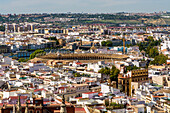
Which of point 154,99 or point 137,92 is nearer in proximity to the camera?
point 154,99

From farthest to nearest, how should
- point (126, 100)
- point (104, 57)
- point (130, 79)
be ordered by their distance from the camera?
point (104, 57), point (130, 79), point (126, 100)

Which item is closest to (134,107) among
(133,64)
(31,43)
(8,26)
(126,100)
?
(126,100)

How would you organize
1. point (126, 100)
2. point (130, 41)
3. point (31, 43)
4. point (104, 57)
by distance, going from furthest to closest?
point (130, 41), point (31, 43), point (104, 57), point (126, 100)

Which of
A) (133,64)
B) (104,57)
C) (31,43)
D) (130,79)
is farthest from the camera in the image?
(31,43)

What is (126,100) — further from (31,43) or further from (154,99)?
(31,43)

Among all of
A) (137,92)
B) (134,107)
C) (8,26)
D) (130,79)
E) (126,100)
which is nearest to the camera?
(134,107)

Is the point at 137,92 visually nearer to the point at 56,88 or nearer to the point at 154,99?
the point at 154,99

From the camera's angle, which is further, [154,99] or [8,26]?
[8,26]

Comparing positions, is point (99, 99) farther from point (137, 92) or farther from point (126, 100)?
point (137, 92)

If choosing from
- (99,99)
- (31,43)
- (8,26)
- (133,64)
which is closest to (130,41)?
(31,43)
